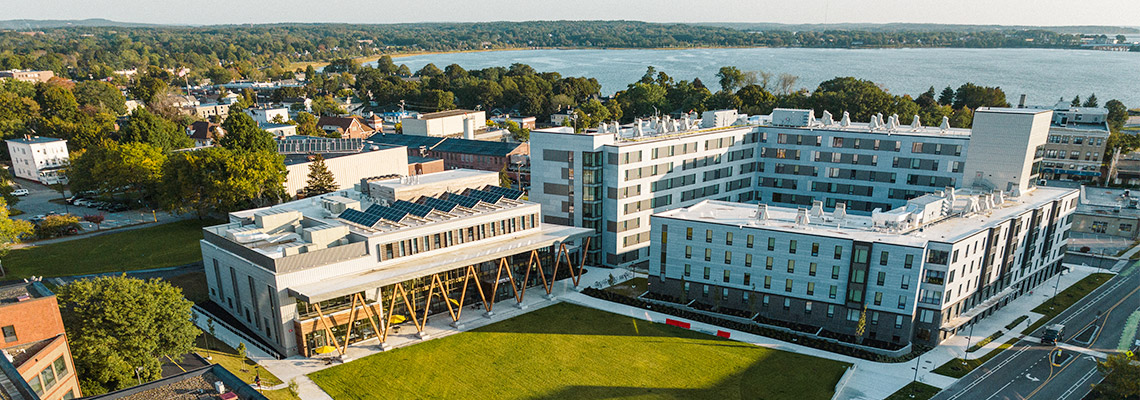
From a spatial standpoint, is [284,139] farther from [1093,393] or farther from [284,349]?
[1093,393]

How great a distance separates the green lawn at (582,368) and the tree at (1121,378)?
54.0ft

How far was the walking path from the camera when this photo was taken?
1818 inches

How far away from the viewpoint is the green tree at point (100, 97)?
16438 cm

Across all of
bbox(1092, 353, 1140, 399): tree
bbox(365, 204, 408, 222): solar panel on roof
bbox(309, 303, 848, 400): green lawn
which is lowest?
bbox(309, 303, 848, 400): green lawn

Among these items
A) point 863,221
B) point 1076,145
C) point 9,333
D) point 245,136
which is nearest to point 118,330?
point 9,333

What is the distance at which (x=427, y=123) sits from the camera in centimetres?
13512

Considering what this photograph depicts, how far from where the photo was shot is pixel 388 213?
57.1 m

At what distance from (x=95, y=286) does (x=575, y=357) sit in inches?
1337

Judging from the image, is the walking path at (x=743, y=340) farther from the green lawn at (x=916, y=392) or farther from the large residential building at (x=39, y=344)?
the large residential building at (x=39, y=344)

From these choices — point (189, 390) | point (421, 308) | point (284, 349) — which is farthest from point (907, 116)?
point (189, 390)

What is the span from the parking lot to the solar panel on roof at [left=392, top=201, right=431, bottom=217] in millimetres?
51821

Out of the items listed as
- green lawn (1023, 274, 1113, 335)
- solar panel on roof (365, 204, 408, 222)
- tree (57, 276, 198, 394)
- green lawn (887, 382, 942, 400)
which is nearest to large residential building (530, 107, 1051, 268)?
green lawn (1023, 274, 1113, 335)

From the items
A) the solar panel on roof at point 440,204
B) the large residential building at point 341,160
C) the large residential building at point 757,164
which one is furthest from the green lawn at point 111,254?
the large residential building at point 757,164

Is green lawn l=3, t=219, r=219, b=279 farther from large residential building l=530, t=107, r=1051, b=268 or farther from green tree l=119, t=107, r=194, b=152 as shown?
large residential building l=530, t=107, r=1051, b=268
